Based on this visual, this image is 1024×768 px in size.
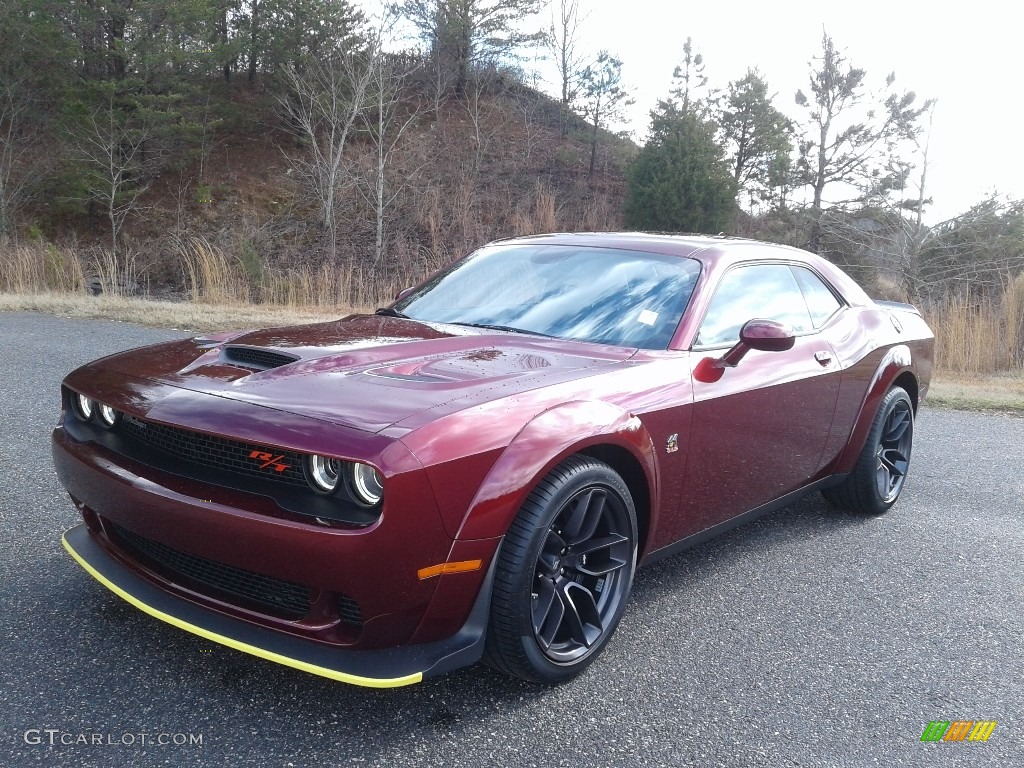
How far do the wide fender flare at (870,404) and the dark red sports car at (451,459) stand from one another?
469mm

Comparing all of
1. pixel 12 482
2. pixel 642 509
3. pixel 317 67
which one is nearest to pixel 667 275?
pixel 642 509

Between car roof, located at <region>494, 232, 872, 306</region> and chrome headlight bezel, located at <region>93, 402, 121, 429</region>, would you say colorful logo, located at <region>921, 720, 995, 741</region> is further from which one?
chrome headlight bezel, located at <region>93, 402, 121, 429</region>

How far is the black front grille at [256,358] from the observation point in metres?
2.54

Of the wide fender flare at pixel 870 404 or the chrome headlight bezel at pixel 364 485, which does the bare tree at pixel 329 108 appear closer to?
the wide fender flare at pixel 870 404

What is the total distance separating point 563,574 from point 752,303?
164 cm

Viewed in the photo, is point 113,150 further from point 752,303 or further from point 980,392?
point 752,303

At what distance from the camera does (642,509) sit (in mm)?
2764

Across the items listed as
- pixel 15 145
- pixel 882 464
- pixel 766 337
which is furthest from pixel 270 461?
pixel 15 145

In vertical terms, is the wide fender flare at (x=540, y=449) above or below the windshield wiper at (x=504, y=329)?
below

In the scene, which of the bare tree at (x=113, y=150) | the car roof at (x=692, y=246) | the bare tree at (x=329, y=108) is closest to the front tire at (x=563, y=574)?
the car roof at (x=692, y=246)

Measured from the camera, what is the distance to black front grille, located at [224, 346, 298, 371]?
2.54 meters

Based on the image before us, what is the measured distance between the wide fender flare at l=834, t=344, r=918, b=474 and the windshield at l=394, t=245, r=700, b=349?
1.33 m

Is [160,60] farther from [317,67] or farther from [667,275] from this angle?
[667,275]

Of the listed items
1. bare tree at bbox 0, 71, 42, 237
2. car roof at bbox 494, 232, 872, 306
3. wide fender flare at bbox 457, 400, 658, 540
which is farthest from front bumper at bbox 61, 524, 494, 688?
bare tree at bbox 0, 71, 42, 237
